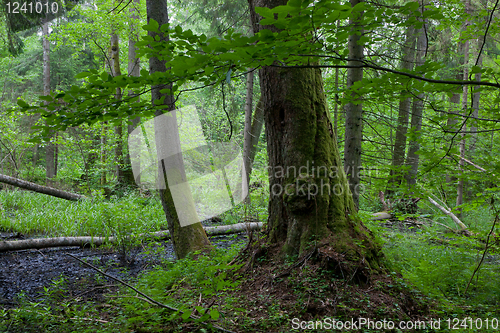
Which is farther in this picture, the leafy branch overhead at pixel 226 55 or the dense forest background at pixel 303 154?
the dense forest background at pixel 303 154

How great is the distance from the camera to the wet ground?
4153 mm

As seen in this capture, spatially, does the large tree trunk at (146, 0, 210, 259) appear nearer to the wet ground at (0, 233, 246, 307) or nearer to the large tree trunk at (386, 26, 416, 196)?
the wet ground at (0, 233, 246, 307)

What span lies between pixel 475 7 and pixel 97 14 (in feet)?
36.8

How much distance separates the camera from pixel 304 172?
3166mm

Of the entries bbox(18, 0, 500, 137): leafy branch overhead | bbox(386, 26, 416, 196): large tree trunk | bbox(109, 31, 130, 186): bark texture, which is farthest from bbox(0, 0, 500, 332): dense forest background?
bbox(109, 31, 130, 186): bark texture

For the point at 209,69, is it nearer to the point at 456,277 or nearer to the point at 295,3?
the point at 295,3

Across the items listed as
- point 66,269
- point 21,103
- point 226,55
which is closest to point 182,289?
point 21,103

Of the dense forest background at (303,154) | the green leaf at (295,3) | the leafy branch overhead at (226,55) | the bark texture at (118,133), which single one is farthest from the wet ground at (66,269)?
the bark texture at (118,133)

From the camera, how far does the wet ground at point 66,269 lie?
4.15 metres

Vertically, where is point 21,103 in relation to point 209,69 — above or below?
below

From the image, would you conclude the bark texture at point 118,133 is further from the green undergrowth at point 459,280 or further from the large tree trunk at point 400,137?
the green undergrowth at point 459,280

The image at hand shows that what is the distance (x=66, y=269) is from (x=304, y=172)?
4.62m

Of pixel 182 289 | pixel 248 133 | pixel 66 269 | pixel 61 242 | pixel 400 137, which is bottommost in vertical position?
pixel 66 269

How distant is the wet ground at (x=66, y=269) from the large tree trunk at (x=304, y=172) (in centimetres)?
249
